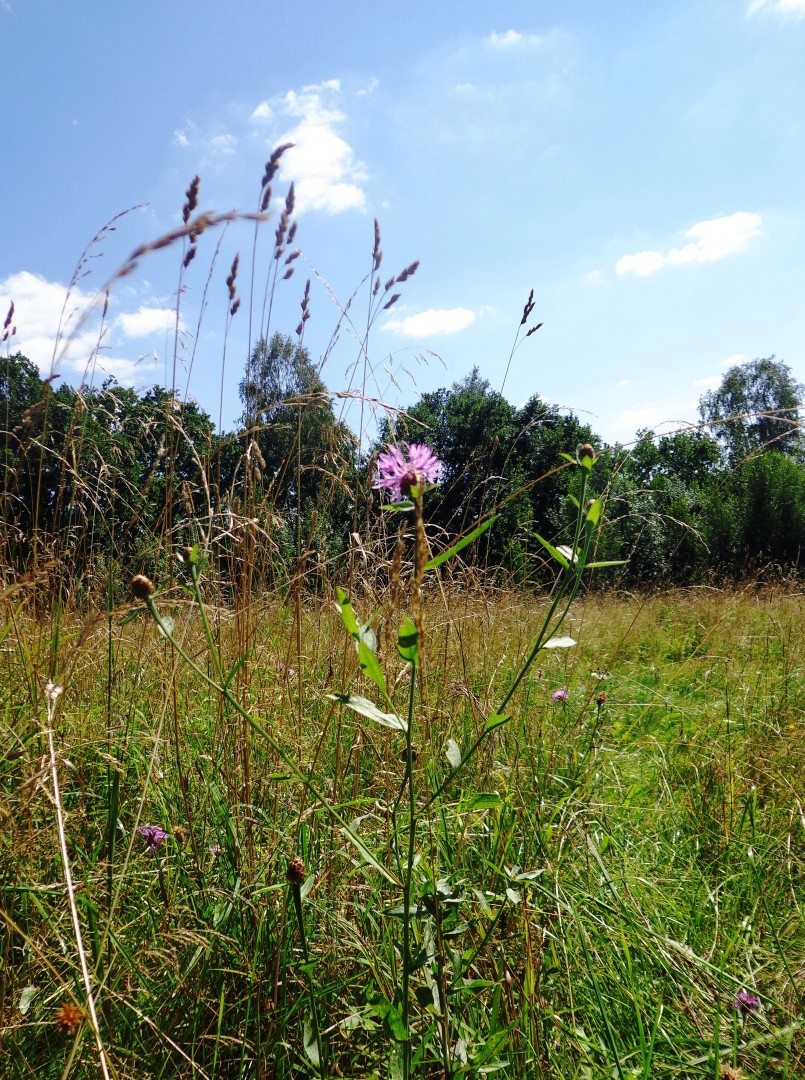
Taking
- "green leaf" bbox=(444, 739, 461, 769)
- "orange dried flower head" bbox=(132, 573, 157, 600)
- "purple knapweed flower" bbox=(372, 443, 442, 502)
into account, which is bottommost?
"green leaf" bbox=(444, 739, 461, 769)

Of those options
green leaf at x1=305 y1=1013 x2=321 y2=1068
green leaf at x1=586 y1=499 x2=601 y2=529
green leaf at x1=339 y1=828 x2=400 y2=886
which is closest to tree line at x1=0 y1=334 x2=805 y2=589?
green leaf at x1=586 y1=499 x2=601 y2=529

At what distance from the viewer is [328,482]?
1.95 meters

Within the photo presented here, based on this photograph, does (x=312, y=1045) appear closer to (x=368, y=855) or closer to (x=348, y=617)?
(x=368, y=855)

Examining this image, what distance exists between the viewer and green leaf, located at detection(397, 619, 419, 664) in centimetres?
56

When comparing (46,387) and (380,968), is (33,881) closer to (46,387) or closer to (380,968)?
(380,968)

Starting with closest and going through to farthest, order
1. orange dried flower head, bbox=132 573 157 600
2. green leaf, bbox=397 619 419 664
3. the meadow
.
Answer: green leaf, bbox=397 619 419 664 → orange dried flower head, bbox=132 573 157 600 → the meadow

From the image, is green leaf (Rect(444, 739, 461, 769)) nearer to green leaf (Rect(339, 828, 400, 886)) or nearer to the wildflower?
green leaf (Rect(339, 828, 400, 886))

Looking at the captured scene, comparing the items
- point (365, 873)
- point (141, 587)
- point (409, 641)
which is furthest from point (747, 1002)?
point (141, 587)

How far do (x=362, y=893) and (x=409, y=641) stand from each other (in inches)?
30.9

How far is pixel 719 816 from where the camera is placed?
1.63m

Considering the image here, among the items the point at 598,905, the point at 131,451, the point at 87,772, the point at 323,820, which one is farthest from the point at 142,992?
the point at 131,451

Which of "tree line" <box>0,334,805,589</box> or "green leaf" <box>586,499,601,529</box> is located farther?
"tree line" <box>0,334,805,589</box>

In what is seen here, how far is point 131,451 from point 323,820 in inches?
55.1

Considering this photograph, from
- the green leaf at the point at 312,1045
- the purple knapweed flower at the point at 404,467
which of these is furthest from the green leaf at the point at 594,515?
the green leaf at the point at 312,1045
